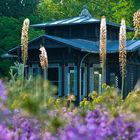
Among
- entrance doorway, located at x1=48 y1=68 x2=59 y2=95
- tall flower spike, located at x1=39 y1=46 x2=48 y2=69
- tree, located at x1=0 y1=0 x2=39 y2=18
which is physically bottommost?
entrance doorway, located at x1=48 y1=68 x2=59 y2=95

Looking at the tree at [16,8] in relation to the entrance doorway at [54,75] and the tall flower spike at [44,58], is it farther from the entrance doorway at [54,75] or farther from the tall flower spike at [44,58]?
the tall flower spike at [44,58]

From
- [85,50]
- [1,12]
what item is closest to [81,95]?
[85,50]

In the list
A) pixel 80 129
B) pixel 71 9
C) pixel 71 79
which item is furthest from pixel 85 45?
pixel 71 9

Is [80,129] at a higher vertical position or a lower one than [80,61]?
lower

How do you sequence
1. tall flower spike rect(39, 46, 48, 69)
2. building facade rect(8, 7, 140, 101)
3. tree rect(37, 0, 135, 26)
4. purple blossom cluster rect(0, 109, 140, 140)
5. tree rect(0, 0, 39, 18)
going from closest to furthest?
purple blossom cluster rect(0, 109, 140, 140), tall flower spike rect(39, 46, 48, 69), building facade rect(8, 7, 140, 101), tree rect(0, 0, 39, 18), tree rect(37, 0, 135, 26)

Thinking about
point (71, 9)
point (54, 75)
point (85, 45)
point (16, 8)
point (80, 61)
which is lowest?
point (54, 75)

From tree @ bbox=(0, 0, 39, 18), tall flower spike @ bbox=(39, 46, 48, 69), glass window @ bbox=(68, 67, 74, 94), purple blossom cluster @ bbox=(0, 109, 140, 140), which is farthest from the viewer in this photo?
tree @ bbox=(0, 0, 39, 18)

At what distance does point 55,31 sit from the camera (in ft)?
103

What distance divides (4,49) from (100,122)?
105ft

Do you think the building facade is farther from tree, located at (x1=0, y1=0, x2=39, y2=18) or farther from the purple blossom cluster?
the purple blossom cluster

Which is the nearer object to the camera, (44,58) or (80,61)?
(44,58)

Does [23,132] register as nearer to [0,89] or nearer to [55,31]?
[0,89]

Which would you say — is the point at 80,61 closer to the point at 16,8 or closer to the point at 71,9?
the point at 16,8

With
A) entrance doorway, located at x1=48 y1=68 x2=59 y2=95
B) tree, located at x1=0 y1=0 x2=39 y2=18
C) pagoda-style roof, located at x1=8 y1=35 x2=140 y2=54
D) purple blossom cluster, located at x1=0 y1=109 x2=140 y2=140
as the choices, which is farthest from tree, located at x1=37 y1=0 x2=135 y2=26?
purple blossom cluster, located at x1=0 y1=109 x2=140 y2=140
